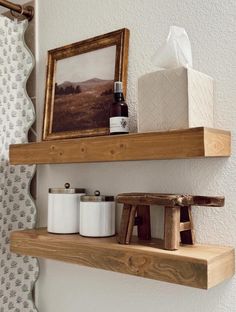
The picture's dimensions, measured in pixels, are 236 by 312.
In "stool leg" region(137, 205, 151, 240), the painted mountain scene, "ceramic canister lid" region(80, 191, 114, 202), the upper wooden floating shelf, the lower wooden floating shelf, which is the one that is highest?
the painted mountain scene

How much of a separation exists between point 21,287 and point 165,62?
2.87ft

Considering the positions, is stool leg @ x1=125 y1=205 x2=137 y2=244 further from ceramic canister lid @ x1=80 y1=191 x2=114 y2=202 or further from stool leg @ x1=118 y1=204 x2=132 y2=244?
ceramic canister lid @ x1=80 y1=191 x2=114 y2=202

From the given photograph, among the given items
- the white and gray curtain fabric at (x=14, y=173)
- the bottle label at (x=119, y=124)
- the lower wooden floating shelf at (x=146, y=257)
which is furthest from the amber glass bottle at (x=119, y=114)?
the white and gray curtain fabric at (x=14, y=173)

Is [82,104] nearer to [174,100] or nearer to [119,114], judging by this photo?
[119,114]

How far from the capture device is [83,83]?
3.59 ft

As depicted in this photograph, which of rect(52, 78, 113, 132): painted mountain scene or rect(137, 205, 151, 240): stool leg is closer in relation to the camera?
rect(137, 205, 151, 240): stool leg

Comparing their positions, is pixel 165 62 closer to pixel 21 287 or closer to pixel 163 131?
pixel 163 131

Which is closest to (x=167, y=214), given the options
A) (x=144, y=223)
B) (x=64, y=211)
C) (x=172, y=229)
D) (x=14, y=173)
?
(x=172, y=229)

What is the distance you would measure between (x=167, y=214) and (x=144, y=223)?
140 mm

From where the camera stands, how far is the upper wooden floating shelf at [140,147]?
729mm

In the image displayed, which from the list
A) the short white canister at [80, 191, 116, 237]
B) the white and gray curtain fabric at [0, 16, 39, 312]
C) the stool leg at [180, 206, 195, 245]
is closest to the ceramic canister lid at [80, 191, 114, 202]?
the short white canister at [80, 191, 116, 237]

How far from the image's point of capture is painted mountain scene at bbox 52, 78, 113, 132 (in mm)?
1031

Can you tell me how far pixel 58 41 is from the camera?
1203mm

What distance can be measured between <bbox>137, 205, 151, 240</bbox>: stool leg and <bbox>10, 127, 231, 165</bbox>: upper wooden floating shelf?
161mm
